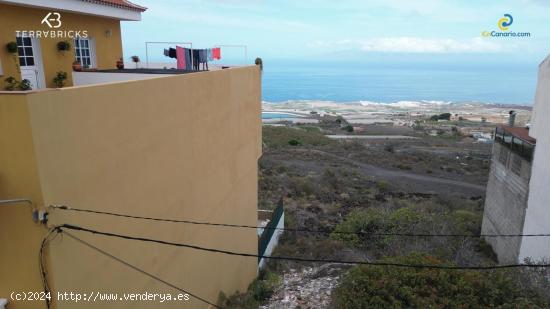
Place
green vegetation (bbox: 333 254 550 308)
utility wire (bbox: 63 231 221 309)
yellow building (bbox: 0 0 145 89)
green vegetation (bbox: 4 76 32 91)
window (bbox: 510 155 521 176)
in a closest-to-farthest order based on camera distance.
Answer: utility wire (bbox: 63 231 221 309)
green vegetation (bbox: 4 76 32 91)
green vegetation (bbox: 333 254 550 308)
yellow building (bbox: 0 0 145 89)
window (bbox: 510 155 521 176)

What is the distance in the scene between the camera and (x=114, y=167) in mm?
5492

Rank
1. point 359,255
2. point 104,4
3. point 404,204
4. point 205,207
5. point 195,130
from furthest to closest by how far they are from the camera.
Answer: point 404,204
point 359,255
point 104,4
point 205,207
point 195,130

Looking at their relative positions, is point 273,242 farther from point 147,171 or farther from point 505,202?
point 147,171

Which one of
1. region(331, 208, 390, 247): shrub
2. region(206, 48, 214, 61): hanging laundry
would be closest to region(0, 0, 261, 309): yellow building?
region(206, 48, 214, 61): hanging laundry

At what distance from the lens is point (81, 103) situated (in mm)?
4723

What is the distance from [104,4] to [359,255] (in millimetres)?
10627

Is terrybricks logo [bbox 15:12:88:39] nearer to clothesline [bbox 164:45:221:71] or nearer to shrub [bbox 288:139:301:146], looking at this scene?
clothesline [bbox 164:45:221:71]

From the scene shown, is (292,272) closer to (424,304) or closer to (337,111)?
(424,304)

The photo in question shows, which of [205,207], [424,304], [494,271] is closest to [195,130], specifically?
[205,207]

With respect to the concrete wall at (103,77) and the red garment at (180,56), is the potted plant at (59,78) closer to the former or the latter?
the concrete wall at (103,77)

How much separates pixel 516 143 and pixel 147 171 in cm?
1305

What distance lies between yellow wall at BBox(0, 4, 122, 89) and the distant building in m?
12.8

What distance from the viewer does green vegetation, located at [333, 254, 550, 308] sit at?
8.05 metres

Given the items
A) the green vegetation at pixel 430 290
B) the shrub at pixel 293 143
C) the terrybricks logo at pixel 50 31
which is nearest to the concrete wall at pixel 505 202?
the green vegetation at pixel 430 290
